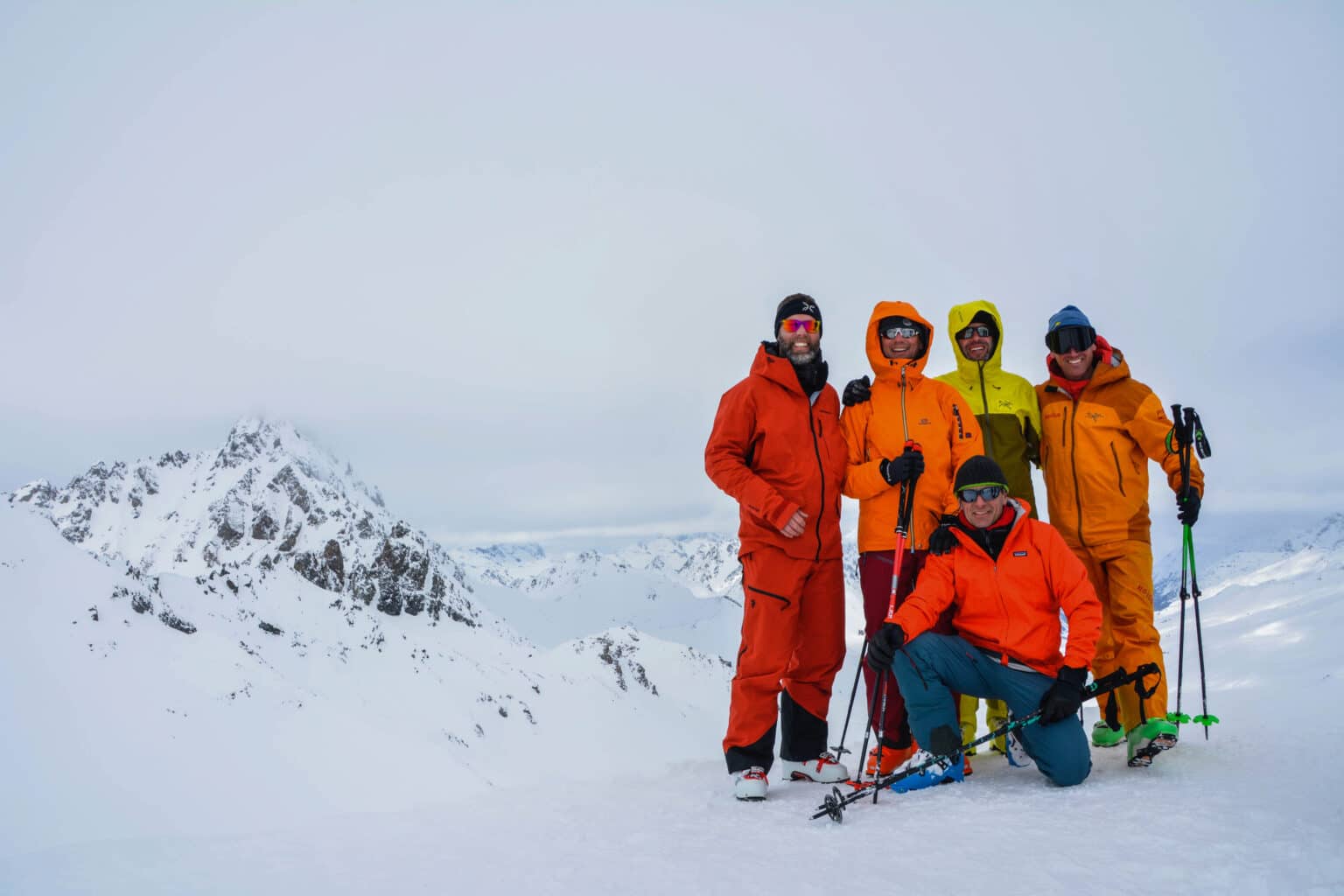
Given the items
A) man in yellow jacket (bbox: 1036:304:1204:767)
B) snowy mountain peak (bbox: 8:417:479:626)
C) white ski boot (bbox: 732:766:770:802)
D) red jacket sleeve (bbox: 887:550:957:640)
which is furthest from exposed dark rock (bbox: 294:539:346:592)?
red jacket sleeve (bbox: 887:550:957:640)

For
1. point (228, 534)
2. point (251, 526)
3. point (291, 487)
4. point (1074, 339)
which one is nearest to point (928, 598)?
point (1074, 339)

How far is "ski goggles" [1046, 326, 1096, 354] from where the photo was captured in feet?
17.7

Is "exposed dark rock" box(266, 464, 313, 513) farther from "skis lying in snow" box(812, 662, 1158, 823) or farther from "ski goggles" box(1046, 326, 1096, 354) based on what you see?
"skis lying in snow" box(812, 662, 1158, 823)

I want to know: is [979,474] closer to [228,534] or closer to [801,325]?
[801,325]

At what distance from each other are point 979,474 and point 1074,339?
170cm

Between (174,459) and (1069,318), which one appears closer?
(1069,318)

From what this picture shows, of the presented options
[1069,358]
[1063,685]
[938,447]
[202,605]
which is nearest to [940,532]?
[938,447]

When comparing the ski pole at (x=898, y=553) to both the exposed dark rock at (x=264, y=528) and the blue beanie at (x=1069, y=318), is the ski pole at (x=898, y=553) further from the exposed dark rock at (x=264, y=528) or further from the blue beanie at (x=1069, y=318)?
the exposed dark rock at (x=264, y=528)

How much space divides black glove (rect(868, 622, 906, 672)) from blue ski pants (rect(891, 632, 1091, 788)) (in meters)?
0.22

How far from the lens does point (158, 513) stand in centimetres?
15200

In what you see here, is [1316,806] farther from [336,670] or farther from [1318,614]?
[336,670]

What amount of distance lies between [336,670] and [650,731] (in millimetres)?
24844

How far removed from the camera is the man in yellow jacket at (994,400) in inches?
216

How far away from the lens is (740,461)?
16.3 feet
